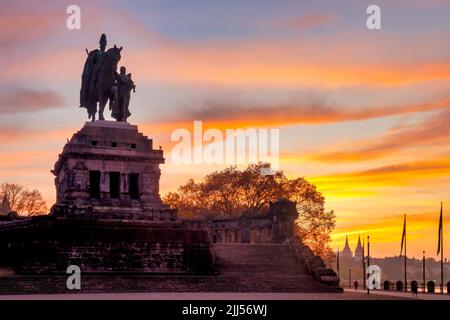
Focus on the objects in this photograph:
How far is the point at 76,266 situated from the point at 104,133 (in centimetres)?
1438

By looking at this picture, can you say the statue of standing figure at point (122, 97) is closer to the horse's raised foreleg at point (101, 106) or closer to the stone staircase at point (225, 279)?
the horse's raised foreleg at point (101, 106)

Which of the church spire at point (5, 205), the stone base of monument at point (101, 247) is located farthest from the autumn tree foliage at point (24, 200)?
the stone base of monument at point (101, 247)

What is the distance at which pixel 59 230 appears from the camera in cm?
5159

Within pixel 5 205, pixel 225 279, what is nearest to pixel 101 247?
pixel 225 279

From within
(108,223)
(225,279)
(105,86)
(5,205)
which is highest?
(105,86)

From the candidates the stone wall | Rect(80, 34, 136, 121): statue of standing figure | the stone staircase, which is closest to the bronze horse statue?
Rect(80, 34, 136, 121): statue of standing figure

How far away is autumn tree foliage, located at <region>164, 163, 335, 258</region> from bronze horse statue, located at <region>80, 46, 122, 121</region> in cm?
3001

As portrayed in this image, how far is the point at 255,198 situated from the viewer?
93750mm

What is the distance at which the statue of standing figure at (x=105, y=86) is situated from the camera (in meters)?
63.1

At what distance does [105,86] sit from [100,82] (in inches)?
18.7

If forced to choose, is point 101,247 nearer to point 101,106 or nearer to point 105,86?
point 101,106
